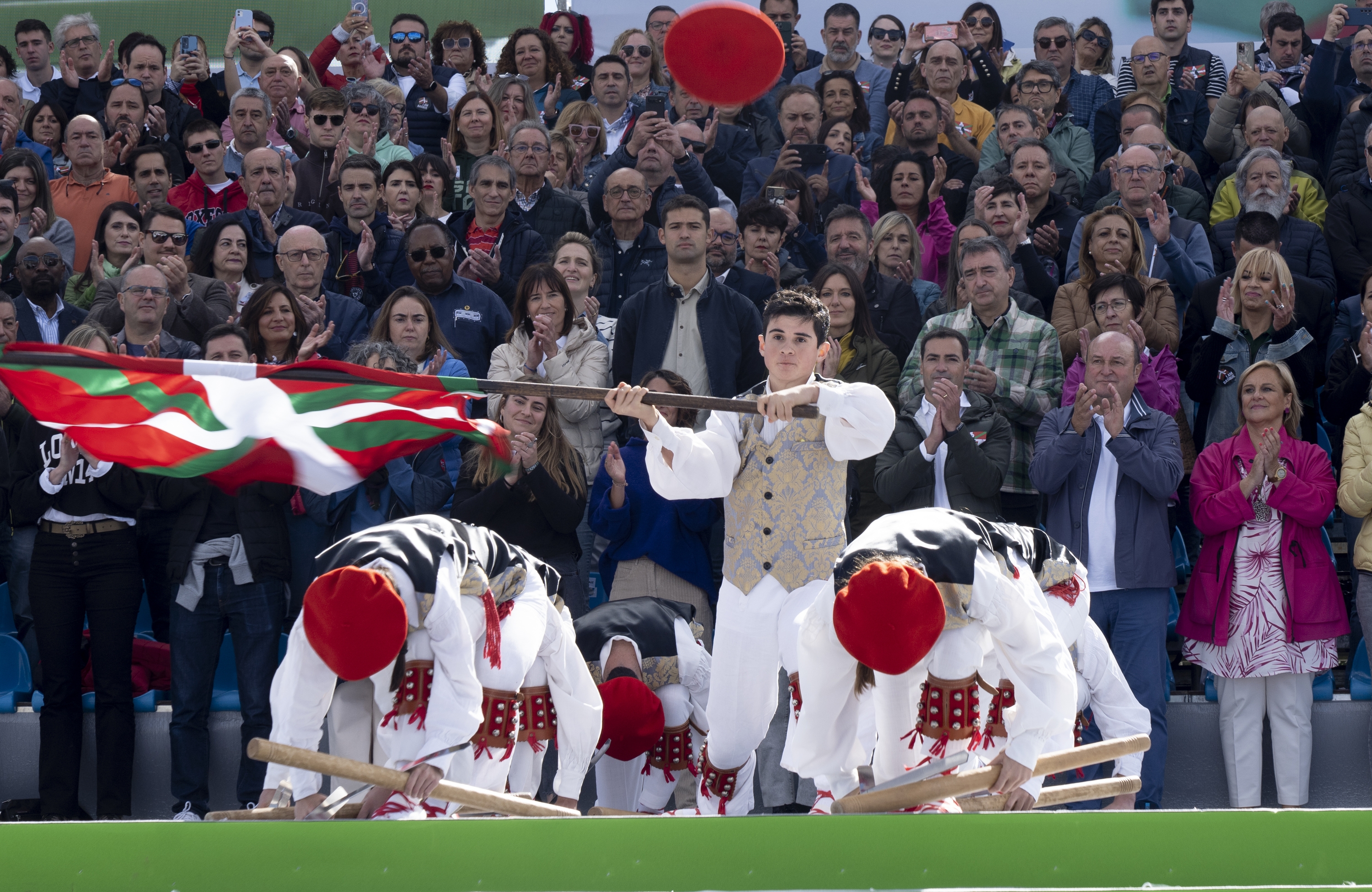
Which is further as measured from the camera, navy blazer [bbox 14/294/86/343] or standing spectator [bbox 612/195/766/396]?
navy blazer [bbox 14/294/86/343]

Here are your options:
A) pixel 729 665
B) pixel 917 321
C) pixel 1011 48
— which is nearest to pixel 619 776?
pixel 729 665

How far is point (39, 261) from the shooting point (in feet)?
25.9

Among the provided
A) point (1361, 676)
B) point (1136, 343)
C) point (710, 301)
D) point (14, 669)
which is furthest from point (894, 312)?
point (14, 669)

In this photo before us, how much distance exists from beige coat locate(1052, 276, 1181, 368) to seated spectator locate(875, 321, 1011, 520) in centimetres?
72

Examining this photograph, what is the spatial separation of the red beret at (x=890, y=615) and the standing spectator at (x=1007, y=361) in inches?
103

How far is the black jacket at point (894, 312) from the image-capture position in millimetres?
7871

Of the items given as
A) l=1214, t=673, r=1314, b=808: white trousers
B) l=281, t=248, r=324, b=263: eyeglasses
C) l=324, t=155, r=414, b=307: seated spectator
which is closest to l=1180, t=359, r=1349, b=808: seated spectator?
l=1214, t=673, r=1314, b=808: white trousers

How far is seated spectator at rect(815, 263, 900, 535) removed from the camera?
7.45 m

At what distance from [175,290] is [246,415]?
9.09 feet

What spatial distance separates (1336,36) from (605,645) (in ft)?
21.0

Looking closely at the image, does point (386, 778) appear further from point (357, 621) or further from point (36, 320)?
point (36, 320)

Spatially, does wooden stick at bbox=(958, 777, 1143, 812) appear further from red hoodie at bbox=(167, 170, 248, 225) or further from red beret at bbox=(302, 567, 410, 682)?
red hoodie at bbox=(167, 170, 248, 225)

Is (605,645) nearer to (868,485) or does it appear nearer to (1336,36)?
(868,485)

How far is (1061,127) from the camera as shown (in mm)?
9406
